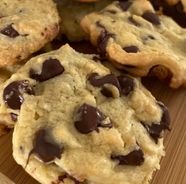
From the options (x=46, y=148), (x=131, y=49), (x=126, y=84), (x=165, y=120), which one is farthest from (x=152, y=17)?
(x=46, y=148)

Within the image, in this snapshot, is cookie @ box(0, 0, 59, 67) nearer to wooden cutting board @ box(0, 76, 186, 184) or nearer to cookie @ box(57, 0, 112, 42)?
cookie @ box(57, 0, 112, 42)

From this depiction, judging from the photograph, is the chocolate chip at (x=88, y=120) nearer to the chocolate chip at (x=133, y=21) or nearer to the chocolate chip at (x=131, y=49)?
the chocolate chip at (x=131, y=49)

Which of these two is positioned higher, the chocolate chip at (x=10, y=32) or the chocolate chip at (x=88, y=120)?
the chocolate chip at (x=88, y=120)

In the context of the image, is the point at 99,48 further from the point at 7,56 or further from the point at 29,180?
the point at 29,180

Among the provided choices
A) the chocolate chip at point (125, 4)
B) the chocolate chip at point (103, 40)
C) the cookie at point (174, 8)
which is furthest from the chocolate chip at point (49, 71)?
the cookie at point (174, 8)

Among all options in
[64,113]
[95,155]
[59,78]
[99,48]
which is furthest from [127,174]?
[99,48]

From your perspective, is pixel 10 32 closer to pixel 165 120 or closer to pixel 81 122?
pixel 81 122

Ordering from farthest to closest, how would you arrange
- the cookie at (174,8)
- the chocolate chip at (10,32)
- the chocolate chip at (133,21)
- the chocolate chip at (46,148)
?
the cookie at (174,8) < the chocolate chip at (133,21) < the chocolate chip at (10,32) < the chocolate chip at (46,148)
